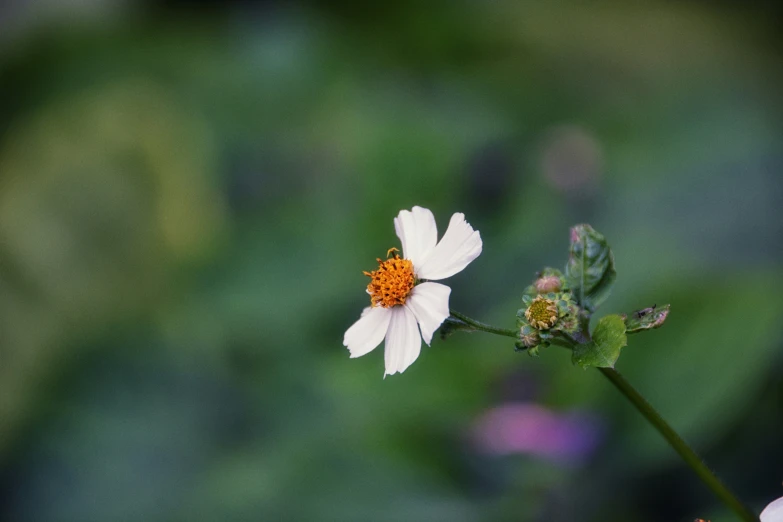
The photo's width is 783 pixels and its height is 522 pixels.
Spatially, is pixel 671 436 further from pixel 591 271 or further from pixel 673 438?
pixel 591 271

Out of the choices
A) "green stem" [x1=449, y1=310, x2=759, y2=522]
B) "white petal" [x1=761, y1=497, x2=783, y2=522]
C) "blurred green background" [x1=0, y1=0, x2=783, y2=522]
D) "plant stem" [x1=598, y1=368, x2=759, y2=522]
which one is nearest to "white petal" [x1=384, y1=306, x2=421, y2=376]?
"green stem" [x1=449, y1=310, x2=759, y2=522]

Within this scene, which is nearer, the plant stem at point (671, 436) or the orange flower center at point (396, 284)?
the plant stem at point (671, 436)

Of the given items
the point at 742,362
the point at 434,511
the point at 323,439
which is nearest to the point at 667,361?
the point at 742,362

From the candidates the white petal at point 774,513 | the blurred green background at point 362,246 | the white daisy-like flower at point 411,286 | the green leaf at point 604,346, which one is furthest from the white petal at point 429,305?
the blurred green background at point 362,246

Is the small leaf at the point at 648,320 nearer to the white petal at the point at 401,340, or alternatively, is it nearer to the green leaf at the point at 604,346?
the green leaf at the point at 604,346

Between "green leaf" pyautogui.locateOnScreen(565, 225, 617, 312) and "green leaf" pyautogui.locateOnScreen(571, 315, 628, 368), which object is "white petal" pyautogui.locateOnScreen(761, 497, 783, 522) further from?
"green leaf" pyautogui.locateOnScreen(565, 225, 617, 312)

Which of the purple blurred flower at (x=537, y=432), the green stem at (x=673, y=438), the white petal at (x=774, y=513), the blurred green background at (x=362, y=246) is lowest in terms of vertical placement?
the white petal at (x=774, y=513)

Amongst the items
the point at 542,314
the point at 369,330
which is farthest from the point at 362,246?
the point at 542,314
